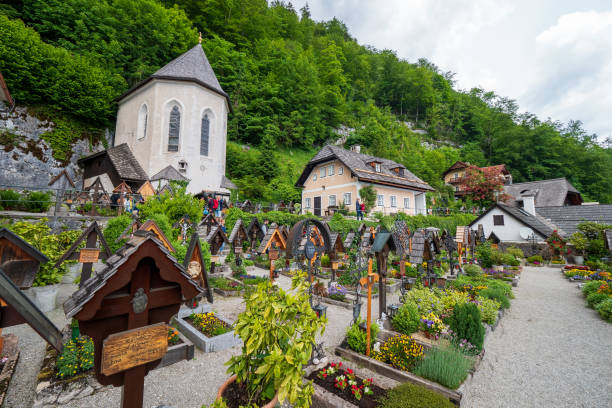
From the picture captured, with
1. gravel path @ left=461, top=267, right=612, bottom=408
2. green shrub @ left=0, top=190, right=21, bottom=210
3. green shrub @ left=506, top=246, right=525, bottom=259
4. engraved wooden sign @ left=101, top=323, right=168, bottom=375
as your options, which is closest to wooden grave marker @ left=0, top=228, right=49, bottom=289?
engraved wooden sign @ left=101, top=323, right=168, bottom=375

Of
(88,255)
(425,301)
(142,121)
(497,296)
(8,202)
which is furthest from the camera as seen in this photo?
(142,121)

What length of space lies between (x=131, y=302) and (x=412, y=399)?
3440 millimetres

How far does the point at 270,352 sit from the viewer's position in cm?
252

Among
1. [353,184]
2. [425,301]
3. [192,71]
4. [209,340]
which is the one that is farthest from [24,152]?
[425,301]

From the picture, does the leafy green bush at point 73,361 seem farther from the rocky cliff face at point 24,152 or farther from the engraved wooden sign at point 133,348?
the rocky cliff face at point 24,152

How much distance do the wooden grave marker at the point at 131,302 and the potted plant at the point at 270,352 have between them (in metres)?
0.72

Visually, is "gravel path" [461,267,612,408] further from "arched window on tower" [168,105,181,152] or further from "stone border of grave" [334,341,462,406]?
"arched window on tower" [168,105,181,152]

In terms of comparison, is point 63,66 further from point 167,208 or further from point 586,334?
point 586,334

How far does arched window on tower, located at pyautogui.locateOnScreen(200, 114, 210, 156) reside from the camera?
2273cm

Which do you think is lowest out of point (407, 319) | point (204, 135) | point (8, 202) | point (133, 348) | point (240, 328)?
point (407, 319)

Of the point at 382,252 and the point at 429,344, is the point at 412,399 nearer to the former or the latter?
the point at 429,344

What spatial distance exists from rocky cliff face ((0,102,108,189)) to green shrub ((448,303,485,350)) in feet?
80.0

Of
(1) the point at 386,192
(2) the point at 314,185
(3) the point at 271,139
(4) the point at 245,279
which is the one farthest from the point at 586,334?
(3) the point at 271,139

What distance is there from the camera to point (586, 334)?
6.54m
